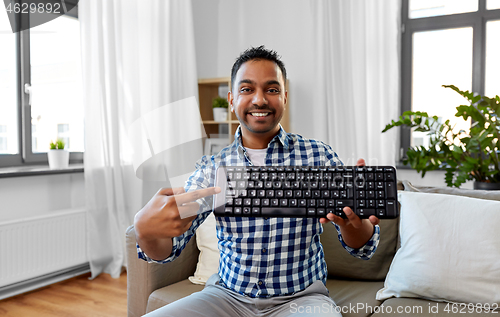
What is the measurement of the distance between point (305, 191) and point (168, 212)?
0.30 metres

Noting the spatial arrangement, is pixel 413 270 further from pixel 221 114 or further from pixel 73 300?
pixel 221 114

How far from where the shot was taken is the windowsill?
224cm

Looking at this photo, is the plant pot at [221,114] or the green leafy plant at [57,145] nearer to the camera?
the green leafy plant at [57,145]

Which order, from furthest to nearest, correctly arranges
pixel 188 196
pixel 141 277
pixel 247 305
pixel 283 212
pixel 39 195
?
pixel 39 195 → pixel 141 277 → pixel 247 305 → pixel 283 212 → pixel 188 196

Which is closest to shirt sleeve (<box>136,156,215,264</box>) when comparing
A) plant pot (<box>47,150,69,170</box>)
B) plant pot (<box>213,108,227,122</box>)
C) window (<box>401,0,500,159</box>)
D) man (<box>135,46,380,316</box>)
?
man (<box>135,46,380,316</box>)

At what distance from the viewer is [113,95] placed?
8.74 ft

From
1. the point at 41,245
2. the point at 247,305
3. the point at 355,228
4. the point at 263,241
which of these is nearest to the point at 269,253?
the point at 263,241

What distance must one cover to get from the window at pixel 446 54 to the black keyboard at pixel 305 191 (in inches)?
91.2

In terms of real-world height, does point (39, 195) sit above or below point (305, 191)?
below

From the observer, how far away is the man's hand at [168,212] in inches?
28.1

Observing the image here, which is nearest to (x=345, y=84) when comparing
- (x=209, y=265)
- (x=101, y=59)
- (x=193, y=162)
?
(x=101, y=59)

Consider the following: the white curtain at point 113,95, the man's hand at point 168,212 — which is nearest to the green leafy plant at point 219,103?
the white curtain at point 113,95

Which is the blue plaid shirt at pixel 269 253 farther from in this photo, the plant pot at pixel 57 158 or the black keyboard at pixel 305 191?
the plant pot at pixel 57 158

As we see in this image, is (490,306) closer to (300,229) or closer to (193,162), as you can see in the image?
(300,229)
